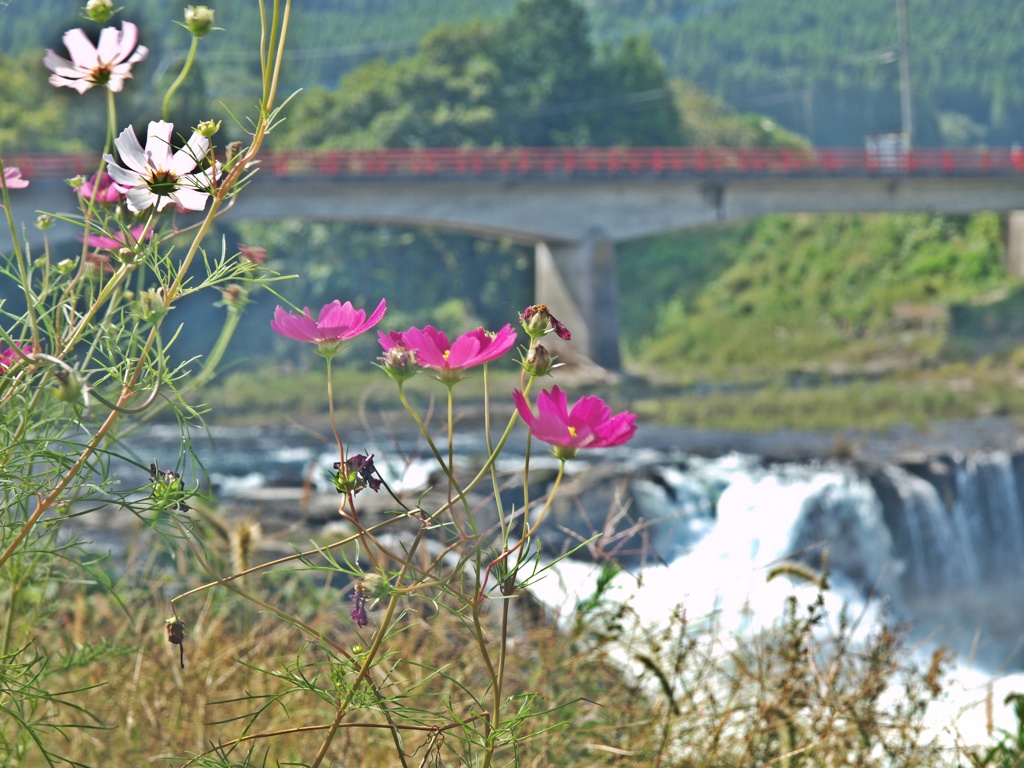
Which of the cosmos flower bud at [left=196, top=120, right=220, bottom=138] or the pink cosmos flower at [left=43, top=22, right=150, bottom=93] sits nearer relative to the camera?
the cosmos flower bud at [left=196, top=120, right=220, bottom=138]

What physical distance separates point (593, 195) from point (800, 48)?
118 feet

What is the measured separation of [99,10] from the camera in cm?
132

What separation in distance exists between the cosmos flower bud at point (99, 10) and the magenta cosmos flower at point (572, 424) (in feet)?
2.07

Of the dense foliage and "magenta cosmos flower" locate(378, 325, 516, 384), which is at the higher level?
"magenta cosmos flower" locate(378, 325, 516, 384)

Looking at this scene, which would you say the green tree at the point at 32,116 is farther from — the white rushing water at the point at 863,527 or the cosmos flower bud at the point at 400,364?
the cosmos flower bud at the point at 400,364

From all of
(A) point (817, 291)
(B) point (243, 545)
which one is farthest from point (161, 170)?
(A) point (817, 291)

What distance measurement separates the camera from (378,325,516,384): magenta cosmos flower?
1.18 m

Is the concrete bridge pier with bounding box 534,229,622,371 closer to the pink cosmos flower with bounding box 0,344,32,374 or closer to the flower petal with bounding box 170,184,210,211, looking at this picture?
the pink cosmos flower with bounding box 0,344,32,374

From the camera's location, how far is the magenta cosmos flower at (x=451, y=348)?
46.4 inches

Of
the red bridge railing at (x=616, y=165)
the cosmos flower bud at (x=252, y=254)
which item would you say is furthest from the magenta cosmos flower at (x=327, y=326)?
the red bridge railing at (x=616, y=165)

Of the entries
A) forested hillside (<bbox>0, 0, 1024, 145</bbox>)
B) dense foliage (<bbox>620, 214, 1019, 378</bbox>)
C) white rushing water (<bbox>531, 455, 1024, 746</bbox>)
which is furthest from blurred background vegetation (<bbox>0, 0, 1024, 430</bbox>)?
forested hillside (<bbox>0, 0, 1024, 145</bbox>)

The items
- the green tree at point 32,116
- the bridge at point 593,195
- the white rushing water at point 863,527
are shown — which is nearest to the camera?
the white rushing water at point 863,527

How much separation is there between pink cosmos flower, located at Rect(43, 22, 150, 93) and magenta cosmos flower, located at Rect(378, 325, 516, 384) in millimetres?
532

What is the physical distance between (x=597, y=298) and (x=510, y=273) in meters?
6.74
